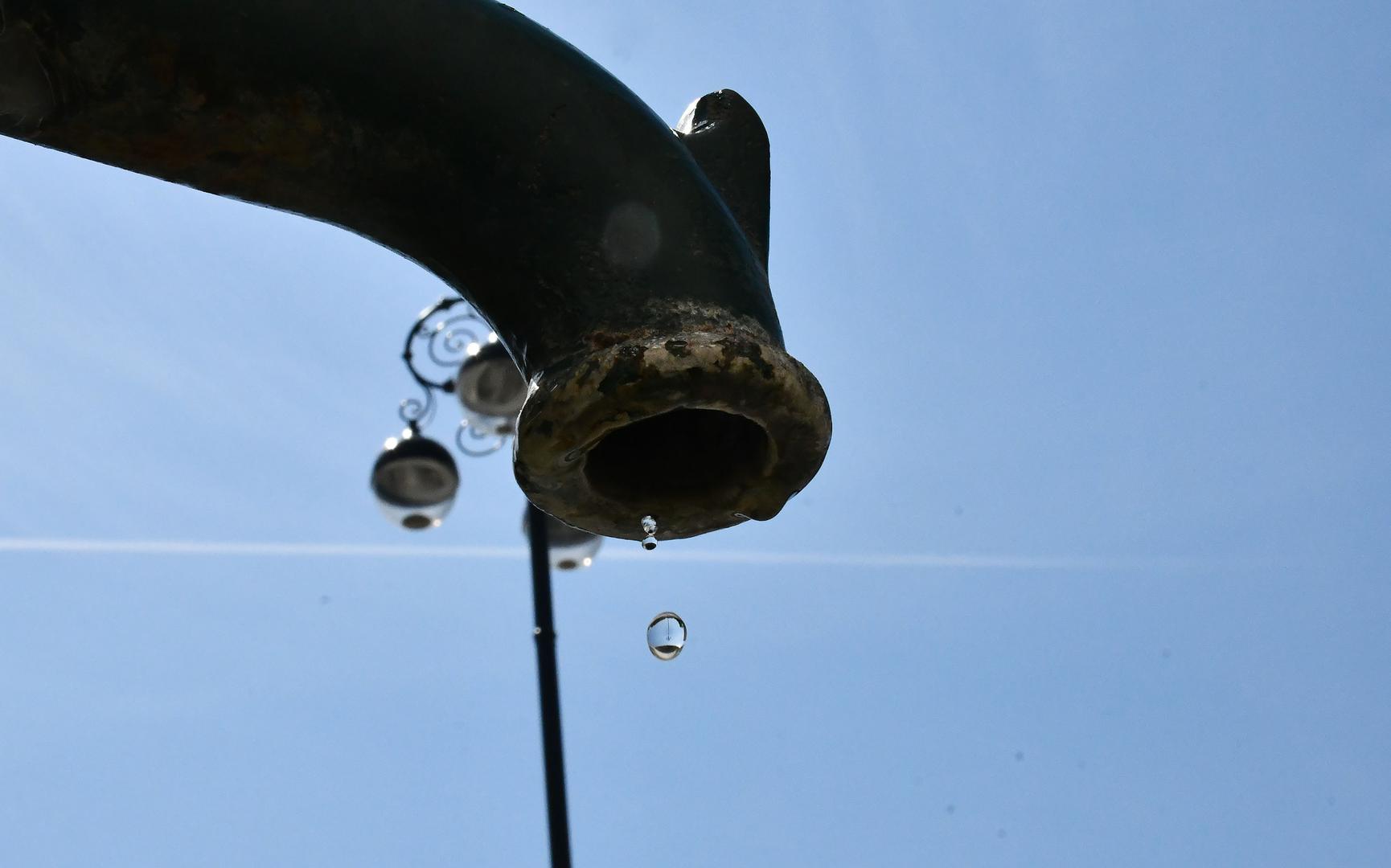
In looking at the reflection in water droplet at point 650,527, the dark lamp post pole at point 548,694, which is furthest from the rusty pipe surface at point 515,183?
the dark lamp post pole at point 548,694

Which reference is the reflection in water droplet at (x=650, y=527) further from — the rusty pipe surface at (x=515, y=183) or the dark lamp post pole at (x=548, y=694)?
the dark lamp post pole at (x=548, y=694)

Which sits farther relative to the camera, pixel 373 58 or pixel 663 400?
pixel 373 58

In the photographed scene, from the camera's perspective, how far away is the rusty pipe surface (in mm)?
1594

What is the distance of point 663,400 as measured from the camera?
1.55 metres

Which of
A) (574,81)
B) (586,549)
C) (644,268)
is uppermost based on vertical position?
(586,549)

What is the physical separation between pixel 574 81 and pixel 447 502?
6017mm

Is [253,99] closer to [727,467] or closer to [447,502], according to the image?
[727,467]

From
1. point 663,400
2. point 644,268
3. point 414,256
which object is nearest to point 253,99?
point 414,256

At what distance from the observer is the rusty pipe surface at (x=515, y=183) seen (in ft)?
5.23

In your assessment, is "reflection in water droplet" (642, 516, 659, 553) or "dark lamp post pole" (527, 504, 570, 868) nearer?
"reflection in water droplet" (642, 516, 659, 553)

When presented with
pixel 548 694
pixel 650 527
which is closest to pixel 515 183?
pixel 650 527

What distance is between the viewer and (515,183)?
5.59 feet

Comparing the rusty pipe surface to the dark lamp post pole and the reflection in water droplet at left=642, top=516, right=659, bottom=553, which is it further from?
the dark lamp post pole

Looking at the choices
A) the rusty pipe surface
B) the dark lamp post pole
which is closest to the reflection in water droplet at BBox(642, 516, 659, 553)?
the rusty pipe surface
